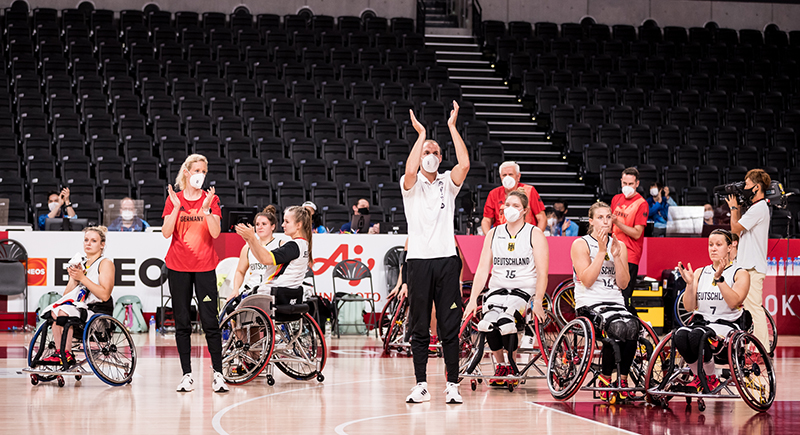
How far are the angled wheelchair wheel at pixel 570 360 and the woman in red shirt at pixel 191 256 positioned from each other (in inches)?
85.7

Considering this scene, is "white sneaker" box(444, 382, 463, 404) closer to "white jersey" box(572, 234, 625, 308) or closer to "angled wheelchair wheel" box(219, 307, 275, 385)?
"white jersey" box(572, 234, 625, 308)

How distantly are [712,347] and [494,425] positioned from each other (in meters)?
1.49

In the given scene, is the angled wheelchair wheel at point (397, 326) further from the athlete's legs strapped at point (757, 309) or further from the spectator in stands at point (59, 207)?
the spectator in stands at point (59, 207)

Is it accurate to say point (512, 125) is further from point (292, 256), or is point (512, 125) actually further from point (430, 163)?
point (430, 163)

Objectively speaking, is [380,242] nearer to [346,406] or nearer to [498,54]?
[346,406]

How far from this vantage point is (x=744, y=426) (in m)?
4.66

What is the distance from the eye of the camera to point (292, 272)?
6438 mm

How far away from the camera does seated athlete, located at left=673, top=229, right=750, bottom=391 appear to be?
5.05m

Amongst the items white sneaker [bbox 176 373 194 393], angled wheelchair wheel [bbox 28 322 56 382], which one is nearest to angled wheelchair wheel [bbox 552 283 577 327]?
white sneaker [bbox 176 373 194 393]

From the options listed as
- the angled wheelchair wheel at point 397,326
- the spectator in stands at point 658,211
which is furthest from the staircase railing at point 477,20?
the angled wheelchair wheel at point 397,326

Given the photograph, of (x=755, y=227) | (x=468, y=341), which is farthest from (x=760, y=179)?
(x=468, y=341)

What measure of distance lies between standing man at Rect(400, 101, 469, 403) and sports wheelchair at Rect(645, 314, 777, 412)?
48.1 inches

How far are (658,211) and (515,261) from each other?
6693mm

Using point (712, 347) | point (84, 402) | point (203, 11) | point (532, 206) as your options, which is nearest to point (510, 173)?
point (532, 206)
